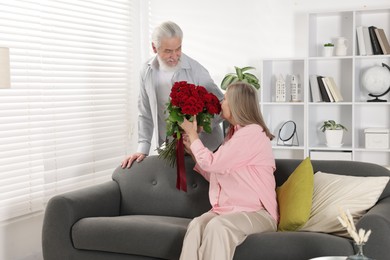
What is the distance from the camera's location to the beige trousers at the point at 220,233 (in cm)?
326

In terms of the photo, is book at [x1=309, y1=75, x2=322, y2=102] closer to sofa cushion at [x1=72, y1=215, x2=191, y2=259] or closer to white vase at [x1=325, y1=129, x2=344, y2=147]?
white vase at [x1=325, y1=129, x2=344, y2=147]

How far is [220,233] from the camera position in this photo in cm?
327

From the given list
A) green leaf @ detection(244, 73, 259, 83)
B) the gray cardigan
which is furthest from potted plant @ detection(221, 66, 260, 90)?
the gray cardigan

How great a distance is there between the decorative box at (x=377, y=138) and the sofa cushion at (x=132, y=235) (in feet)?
7.87

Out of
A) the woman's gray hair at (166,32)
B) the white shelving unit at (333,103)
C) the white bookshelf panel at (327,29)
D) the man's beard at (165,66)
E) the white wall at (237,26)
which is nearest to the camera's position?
the woman's gray hair at (166,32)

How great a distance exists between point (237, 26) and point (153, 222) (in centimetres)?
303

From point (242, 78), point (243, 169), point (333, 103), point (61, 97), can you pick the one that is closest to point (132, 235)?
point (243, 169)

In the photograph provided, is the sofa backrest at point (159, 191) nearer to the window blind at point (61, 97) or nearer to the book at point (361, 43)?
the window blind at point (61, 97)

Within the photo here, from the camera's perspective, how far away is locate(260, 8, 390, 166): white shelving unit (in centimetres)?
569

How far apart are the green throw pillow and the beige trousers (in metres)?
0.10

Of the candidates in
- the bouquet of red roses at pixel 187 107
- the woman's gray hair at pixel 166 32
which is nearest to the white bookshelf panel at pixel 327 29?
the woman's gray hair at pixel 166 32

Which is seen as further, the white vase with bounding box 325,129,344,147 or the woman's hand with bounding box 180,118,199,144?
the white vase with bounding box 325,129,344,147

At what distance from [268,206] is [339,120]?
8.47 ft

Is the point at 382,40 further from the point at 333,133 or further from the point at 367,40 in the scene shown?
the point at 333,133
